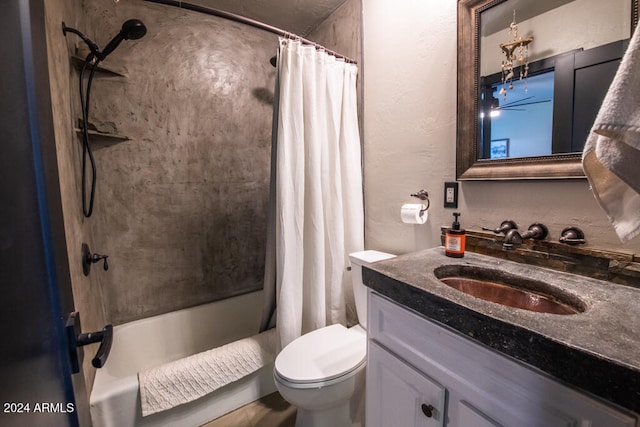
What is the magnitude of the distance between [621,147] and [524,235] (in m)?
0.52

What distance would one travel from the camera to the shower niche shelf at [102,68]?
4.77 feet

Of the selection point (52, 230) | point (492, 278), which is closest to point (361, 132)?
point (492, 278)

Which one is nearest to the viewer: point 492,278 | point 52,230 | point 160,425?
point 52,230

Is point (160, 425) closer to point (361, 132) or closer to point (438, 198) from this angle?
point (438, 198)

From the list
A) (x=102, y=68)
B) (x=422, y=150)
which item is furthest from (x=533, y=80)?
(x=102, y=68)

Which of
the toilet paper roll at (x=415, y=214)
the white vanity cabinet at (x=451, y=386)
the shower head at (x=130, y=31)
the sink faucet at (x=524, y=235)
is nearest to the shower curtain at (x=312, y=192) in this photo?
the toilet paper roll at (x=415, y=214)

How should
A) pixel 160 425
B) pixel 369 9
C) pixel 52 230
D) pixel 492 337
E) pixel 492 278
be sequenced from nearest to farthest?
pixel 52 230 → pixel 492 337 → pixel 492 278 → pixel 160 425 → pixel 369 9

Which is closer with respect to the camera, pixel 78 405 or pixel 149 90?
pixel 78 405

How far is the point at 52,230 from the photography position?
39cm

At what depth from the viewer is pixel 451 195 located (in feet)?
4.15

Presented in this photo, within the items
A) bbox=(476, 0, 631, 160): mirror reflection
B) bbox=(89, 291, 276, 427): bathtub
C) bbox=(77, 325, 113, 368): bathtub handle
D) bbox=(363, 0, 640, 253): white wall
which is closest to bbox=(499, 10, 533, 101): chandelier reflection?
bbox=(476, 0, 631, 160): mirror reflection

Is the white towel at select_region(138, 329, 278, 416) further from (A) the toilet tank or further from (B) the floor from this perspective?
(A) the toilet tank

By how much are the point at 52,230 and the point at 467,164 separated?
135 centimetres

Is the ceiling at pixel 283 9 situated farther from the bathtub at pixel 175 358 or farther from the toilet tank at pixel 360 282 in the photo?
the bathtub at pixel 175 358
